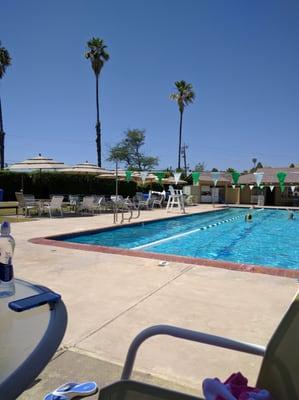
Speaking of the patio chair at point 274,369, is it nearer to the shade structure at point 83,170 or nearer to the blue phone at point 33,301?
the blue phone at point 33,301

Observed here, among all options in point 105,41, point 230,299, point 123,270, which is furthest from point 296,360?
point 105,41

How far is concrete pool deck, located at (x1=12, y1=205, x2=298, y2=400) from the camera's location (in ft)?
9.57

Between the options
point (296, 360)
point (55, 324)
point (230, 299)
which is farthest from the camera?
point (230, 299)

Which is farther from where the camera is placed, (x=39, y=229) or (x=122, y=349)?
(x=39, y=229)

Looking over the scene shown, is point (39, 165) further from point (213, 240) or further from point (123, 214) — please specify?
point (213, 240)

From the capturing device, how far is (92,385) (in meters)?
2.46

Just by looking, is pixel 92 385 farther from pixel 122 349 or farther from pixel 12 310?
pixel 12 310

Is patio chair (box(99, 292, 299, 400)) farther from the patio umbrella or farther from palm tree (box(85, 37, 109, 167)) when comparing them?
palm tree (box(85, 37, 109, 167))

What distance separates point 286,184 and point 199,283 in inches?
1171

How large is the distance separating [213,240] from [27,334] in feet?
37.1

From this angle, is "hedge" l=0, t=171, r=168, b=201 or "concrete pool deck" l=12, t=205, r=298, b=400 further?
"hedge" l=0, t=171, r=168, b=201

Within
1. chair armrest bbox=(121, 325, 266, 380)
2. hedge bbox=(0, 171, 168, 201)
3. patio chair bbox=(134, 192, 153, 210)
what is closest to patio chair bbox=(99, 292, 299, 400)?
chair armrest bbox=(121, 325, 266, 380)

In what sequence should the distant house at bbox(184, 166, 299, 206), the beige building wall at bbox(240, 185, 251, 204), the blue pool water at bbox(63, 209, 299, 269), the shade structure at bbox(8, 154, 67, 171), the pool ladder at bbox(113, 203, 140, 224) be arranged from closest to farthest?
the blue pool water at bbox(63, 209, 299, 269)
the pool ladder at bbox(113, 203, 140, 224)
the shade structure at bbox(8, 154, 67, 171)
the distant house at bbox(184, 166, 299, 206)
the beige building wall at bbox(240, 185, 251, 204)

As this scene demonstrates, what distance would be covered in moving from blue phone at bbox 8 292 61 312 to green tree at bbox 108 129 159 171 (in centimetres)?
5629
